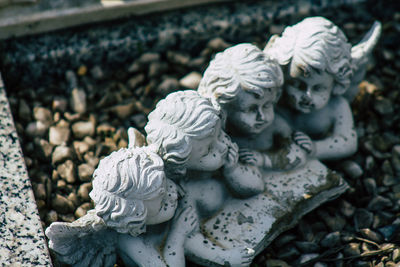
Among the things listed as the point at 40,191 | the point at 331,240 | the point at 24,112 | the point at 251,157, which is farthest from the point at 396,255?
the point at 24,112

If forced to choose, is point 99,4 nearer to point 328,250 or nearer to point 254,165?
point 254,165

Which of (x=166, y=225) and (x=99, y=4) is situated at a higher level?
(x=99, y=4)

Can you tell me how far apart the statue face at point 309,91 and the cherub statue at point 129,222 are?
734 millimetres

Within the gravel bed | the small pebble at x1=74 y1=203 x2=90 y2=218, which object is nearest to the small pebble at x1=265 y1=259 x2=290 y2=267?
the gravel bed

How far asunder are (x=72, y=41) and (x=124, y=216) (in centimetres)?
163

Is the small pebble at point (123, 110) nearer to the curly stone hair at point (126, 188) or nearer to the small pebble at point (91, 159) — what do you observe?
the small pebble at point (91, 159)

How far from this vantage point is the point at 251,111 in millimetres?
2523

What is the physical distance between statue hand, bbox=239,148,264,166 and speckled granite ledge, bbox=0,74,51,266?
0.92 m

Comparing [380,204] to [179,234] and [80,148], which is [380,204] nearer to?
[179,234]

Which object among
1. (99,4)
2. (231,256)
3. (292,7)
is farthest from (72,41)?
(231,256)

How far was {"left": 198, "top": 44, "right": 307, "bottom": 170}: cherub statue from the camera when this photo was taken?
95.0 inches

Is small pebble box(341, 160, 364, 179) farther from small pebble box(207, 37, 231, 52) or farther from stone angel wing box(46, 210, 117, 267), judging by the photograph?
stone angel wing box(46, 210, 117, 267)

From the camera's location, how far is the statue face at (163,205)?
218cm

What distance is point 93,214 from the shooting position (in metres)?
2.31
